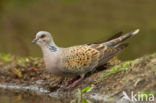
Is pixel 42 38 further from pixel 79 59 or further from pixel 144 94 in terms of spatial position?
pixel 144 94

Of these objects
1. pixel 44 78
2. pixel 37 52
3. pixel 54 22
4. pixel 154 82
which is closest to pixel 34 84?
pixel 44 78

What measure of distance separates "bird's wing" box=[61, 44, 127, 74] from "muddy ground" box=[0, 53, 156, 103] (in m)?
0.19

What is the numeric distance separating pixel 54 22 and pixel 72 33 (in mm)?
1354

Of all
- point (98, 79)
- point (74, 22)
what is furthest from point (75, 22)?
point (98, 79)

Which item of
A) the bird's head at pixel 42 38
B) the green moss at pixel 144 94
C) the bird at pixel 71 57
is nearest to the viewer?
the green moss at pixel 144 94

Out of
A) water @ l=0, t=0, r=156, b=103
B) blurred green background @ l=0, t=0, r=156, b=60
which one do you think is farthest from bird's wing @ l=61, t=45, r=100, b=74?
blurred green background @ l=0, t=0, r=156, b=60

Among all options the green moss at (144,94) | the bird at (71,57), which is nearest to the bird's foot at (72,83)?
the bird at (71,57)

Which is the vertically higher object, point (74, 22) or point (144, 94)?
point (74, 22)

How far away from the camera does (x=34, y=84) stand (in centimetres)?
810

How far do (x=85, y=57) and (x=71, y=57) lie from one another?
0.82 ft

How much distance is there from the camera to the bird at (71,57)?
7262 millimetres

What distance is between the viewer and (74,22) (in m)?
15.0

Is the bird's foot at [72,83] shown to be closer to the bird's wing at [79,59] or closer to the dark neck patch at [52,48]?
the bird's wing at [79,59]

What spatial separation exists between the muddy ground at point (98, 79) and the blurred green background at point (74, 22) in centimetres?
360
